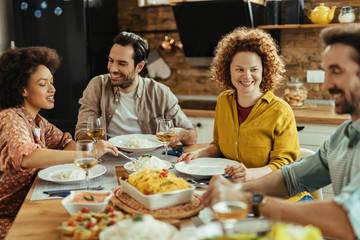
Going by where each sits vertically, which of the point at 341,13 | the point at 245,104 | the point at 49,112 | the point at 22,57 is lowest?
the point at 49,112

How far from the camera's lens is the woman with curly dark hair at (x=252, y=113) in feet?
6.69

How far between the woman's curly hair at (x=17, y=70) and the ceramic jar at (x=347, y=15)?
2.54 meters

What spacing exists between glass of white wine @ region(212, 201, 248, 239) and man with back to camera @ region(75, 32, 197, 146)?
1.74m

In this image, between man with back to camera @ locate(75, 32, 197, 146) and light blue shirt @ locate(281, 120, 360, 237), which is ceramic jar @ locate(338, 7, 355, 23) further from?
light blue shirt @ locate(281, 120, 360, 237)

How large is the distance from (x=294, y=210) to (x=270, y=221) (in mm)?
423

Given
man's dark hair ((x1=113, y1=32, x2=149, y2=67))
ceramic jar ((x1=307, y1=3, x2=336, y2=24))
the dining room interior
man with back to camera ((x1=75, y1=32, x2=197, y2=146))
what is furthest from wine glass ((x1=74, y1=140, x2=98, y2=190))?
ceramic jar ((x1=307, y1=3, x2=336, y2=24))

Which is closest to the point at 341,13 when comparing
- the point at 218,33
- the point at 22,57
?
the point at 218,33

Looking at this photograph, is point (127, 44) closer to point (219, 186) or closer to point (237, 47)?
point (237, 47)

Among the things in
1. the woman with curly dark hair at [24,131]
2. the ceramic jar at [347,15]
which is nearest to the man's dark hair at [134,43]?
the woman with curly dark hair at [24,131]

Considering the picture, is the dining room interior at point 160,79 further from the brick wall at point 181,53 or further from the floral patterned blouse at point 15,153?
the floral patterned blouse at point 15,153

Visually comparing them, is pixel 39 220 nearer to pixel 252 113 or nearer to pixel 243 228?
pixel 243 228

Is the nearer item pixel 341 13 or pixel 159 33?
Answer: pixel 341 13

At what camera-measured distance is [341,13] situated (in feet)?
11.7

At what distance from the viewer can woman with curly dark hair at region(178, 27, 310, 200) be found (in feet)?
6.69
